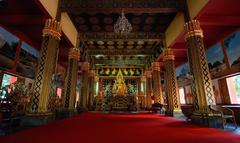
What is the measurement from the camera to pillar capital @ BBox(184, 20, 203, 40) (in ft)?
18.5

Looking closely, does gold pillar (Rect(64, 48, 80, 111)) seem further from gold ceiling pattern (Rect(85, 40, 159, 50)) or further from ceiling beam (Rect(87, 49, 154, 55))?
ceiling beam (Rect(87, 49, 154, 55))

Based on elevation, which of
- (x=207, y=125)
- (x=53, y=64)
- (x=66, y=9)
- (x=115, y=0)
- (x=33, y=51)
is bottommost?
(x=207, y=125)

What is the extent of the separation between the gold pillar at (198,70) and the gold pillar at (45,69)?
5.83m

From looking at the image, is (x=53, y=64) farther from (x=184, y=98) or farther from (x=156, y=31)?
(x=184, y=98)

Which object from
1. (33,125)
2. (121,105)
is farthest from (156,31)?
(33,125)

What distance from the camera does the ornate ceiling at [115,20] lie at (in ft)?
21.4

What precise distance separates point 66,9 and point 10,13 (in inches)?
95.2

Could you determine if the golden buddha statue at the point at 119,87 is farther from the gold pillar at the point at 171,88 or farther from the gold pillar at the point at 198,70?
the gold pillar at the point at 198,70

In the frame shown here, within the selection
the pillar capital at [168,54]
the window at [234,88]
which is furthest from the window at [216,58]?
the pillar capital at [168,54]

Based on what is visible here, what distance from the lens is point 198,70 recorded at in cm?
533

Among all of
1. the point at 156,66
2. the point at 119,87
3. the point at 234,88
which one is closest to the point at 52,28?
the point at 156,66

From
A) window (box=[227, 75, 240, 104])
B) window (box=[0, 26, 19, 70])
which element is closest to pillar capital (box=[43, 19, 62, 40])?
window (box=[0, 26, 19, 70])

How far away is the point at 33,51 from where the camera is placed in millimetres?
9273

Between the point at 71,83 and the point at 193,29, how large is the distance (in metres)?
6.97
